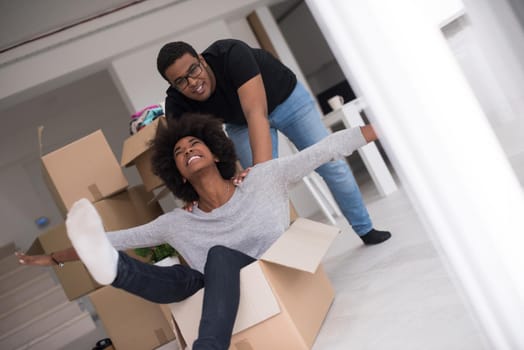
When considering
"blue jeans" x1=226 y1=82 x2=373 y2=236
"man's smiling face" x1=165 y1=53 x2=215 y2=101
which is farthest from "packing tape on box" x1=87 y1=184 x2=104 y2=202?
"man's smiling face" x1=165 y1=53 x2=215 y2=101

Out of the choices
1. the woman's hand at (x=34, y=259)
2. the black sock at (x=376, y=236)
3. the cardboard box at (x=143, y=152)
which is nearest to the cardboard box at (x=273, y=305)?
the woman's hand at (x=34, y=259)

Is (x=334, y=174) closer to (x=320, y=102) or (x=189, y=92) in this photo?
(x=189, y=92)

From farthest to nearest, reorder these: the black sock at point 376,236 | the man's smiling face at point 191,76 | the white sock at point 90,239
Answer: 1. the black sock at point 376,236
2. the man's smiling face at point 191,76
3. the white sock at point 90,239

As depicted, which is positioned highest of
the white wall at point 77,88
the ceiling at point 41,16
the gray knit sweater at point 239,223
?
the ceiling at point 41,16

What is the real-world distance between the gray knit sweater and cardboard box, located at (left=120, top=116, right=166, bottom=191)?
59 centimetres

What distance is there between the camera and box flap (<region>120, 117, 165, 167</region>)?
216 cm

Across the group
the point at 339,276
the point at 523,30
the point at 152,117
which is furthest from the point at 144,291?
the point at 152,117

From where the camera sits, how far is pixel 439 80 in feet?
2.01

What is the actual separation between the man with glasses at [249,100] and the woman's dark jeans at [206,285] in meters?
0.39

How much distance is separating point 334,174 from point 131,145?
0.84 m

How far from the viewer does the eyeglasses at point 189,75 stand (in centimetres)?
166

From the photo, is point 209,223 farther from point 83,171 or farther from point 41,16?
point 41,16

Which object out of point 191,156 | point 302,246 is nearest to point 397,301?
point 302,246

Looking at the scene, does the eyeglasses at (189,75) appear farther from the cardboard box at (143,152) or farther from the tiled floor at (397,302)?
the tiled floor at (397,302)
